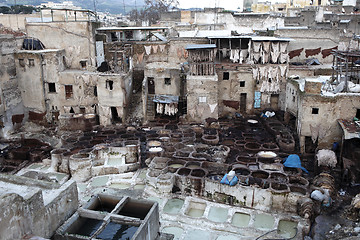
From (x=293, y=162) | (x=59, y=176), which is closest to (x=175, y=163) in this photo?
(x=293, y=162)

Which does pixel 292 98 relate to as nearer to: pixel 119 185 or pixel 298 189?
pixel 298 189

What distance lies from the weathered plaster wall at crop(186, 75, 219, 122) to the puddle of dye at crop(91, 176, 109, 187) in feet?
28.7

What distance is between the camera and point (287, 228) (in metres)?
16.6

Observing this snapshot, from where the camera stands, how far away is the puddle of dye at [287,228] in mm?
16156

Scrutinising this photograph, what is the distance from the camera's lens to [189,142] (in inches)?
930

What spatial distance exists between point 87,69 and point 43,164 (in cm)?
1024

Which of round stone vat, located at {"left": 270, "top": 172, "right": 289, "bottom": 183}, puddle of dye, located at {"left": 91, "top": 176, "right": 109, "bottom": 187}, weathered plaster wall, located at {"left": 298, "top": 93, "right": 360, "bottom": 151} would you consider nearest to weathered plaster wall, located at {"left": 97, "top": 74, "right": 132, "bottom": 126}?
puddle of dye, located at {"left": 91, "top": 176, "right": 109, "bottom": 187}

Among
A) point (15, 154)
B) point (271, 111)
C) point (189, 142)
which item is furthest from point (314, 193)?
point (15, 154)

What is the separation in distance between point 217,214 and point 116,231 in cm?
681

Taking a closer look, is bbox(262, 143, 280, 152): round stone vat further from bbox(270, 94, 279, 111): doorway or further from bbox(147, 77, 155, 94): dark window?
bbox(147, 77, 155, 94): dark window

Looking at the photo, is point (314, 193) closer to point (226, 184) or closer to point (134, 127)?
point (226, 184)

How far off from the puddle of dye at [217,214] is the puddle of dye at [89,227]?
Answer: 651 centimetres

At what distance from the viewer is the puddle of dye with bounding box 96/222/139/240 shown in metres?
12.2

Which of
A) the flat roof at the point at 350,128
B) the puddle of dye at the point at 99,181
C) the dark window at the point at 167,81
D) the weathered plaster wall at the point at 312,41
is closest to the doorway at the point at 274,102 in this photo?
the weathered plaster wall at the point at 312,41
